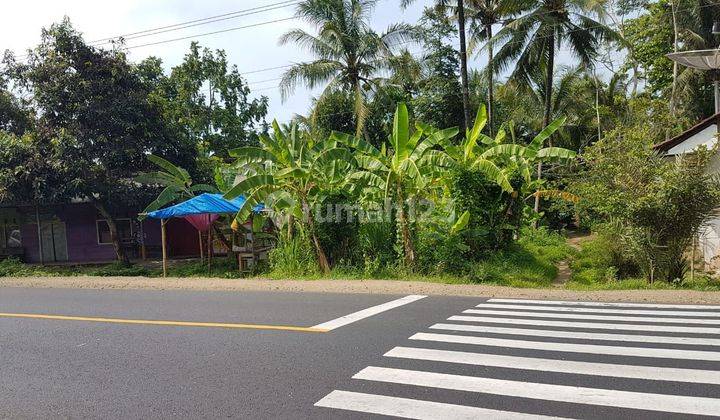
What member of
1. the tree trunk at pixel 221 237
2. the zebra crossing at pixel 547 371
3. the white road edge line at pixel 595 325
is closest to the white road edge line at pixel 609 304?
the zebra crossing at pixel 547 371

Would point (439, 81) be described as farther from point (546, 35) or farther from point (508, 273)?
point (508, 273)

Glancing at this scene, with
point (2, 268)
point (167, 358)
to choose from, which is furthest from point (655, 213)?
point (2, 268)

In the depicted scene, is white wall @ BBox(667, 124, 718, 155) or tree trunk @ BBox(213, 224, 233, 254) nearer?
white wall @ BBox(667, 124, 718, 155)

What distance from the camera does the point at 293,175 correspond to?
1373 cm

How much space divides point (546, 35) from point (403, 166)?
37.7 feet

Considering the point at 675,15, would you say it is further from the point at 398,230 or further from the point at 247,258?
the point at 247,258

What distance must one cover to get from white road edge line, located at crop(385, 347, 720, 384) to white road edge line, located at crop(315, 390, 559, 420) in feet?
3.95

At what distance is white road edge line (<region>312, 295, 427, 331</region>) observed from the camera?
25.4 ft

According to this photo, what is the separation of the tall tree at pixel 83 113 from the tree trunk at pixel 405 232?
10.1 meters

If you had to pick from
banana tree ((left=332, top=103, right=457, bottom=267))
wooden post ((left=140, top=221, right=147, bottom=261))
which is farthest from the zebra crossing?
wooden post ((left=140, top=221, right=147, bottom=261))

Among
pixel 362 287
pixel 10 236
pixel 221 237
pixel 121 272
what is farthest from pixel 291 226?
pixel 10 236

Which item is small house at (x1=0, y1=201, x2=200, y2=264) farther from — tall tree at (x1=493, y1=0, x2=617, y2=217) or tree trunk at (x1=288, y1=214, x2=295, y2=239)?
tall tree at (x1=493, y1=0, x2=617, y2=217)

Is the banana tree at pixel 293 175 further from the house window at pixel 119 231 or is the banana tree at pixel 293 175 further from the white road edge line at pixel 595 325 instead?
the house window at pixel 119 231

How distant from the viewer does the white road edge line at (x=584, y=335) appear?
6258 mm
